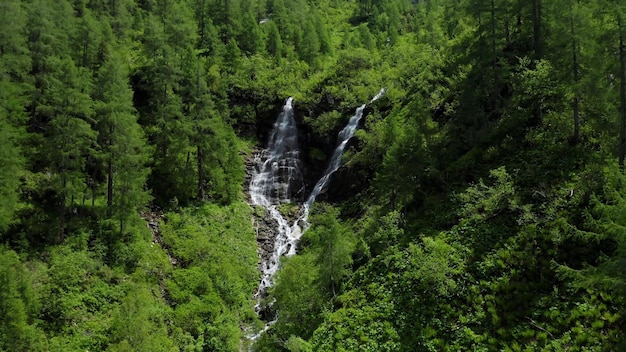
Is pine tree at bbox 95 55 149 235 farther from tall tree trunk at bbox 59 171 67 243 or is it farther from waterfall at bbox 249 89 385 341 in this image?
waterfall at bbox 249 89 385 341

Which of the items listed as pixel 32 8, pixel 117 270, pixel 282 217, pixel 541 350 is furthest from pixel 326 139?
pixel 541 350

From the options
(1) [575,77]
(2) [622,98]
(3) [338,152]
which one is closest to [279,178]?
(3) [338,152]

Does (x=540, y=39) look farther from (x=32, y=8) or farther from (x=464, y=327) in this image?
(x=32, y=8)

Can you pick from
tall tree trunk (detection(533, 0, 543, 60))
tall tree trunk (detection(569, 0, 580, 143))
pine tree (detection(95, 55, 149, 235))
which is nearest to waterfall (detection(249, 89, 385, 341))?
pine tree (detection(95, 55, 149, 235))

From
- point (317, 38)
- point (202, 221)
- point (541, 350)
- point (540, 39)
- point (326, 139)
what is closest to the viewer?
point (541, 350)

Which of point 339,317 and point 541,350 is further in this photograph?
point 339,317

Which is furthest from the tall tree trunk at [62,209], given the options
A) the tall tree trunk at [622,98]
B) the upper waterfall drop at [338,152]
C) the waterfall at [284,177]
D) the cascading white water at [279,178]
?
the tall tree trunk at [622,98]
